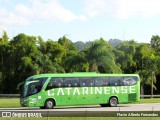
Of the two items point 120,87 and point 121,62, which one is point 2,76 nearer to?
point 121,62

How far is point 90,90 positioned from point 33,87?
16.7 feet

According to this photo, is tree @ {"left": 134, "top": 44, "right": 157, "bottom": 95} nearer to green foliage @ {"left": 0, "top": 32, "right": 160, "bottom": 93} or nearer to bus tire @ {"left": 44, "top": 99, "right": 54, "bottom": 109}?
green foliage @ {"left": 0, "top": 32, "right": 160, "bottom": 93}

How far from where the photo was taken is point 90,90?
34438 millimetres

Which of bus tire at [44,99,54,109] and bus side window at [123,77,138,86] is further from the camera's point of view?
bus side window at [123,77,138,86]

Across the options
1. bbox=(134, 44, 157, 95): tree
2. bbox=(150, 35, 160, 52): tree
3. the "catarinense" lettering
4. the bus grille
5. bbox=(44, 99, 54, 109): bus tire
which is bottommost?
bbox=(44, 99, 54, 109): bus tire

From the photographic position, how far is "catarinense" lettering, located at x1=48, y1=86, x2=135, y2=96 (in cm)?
3309

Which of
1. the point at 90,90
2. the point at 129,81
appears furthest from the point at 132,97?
the point at 90,90

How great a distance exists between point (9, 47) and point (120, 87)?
49.4m

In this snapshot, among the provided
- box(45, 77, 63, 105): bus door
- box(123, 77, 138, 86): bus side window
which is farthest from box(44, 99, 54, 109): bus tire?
box(123, 77, 138, 86): bus side window

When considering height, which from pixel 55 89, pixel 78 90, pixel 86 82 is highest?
pixel 86 82

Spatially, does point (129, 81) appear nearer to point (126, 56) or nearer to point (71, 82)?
point (71, 82)

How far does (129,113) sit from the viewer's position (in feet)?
57.2

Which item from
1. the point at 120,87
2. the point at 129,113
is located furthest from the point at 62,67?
the point at 129,113

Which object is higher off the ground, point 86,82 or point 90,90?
point 86,82
